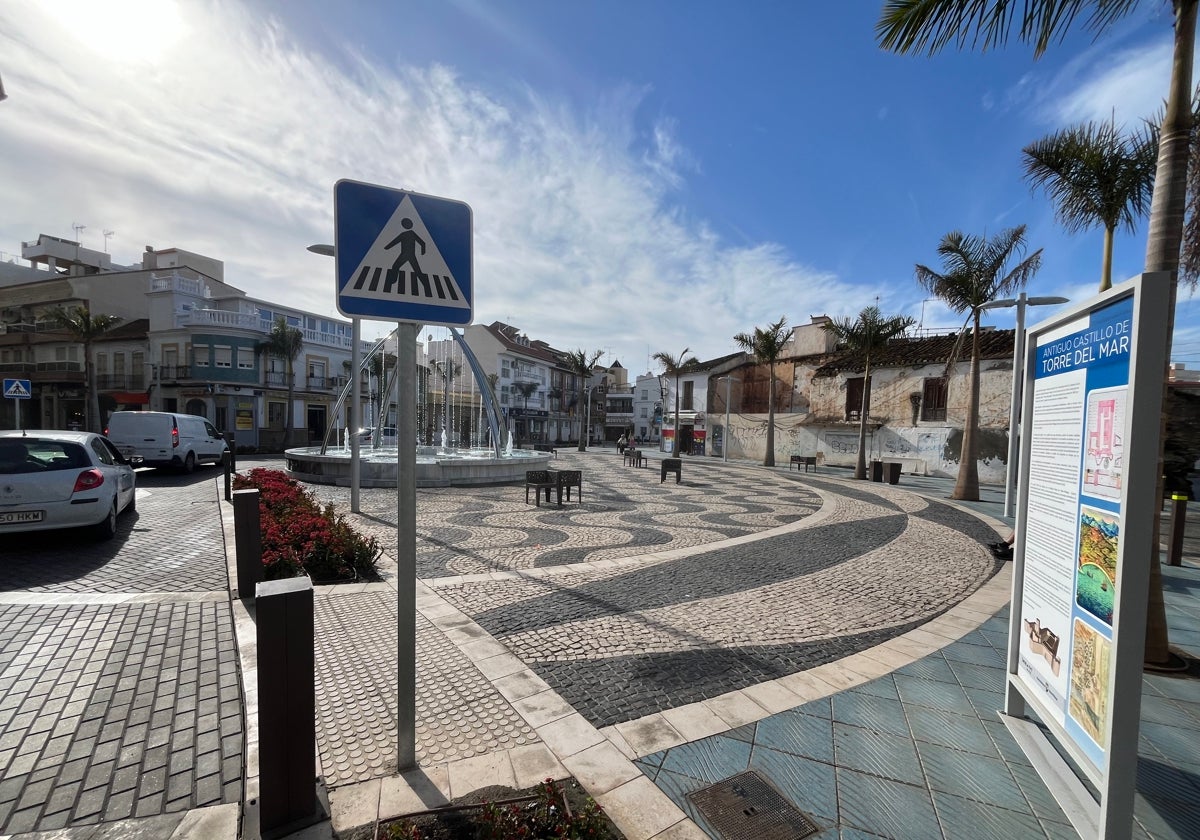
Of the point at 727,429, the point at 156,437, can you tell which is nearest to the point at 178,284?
the point at 156,437

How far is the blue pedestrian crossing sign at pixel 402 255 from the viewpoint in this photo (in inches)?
96.3

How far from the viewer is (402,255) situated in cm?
256

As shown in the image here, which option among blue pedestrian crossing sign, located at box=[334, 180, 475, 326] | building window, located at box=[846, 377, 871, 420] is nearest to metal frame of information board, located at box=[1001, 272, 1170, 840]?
blue pedestrian crossing sign, located at box=[334, 180, 475, 326]

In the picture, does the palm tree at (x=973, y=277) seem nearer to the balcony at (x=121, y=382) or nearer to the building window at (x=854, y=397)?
the building window at (x=854, y=397)

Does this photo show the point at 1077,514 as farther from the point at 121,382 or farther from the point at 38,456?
the point at 121,382

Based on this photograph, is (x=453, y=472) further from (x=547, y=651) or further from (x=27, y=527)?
(x=547, y=651)

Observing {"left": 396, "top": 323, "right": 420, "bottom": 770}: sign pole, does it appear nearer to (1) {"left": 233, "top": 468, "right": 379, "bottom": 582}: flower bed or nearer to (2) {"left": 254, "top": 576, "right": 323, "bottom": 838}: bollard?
(2) {"left": 254, "top": 576, "right": 323, "bottom": 838}: bollard

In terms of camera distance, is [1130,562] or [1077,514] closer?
[1130,562]

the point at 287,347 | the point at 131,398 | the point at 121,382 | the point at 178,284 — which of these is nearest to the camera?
the point at 131,398

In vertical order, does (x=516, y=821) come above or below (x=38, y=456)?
below

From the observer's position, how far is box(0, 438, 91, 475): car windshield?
21.6ft

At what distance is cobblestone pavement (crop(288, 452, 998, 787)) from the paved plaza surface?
1.3 inches

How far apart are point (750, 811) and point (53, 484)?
925 cm

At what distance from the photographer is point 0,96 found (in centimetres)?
461
